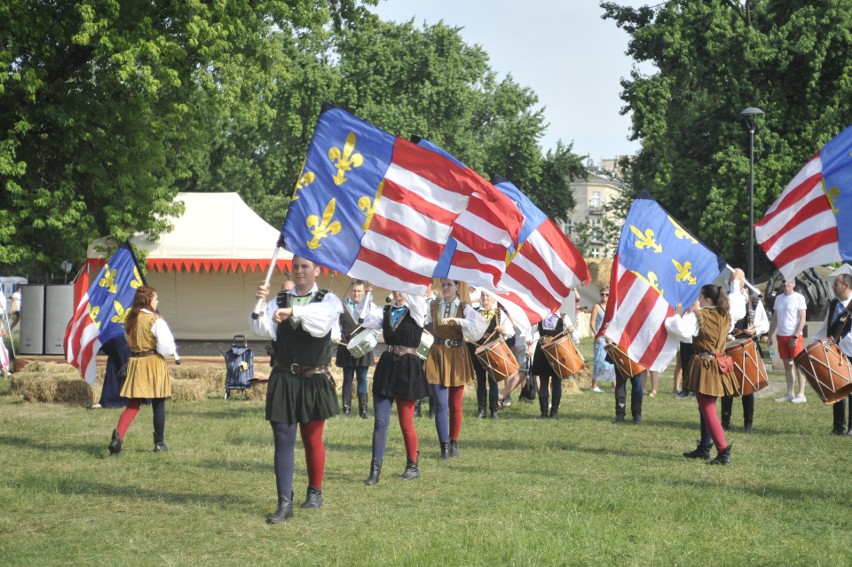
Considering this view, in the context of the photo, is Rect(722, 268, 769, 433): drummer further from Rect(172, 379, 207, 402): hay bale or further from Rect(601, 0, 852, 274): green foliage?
Rect(601, 0, 852, 274): green foliage

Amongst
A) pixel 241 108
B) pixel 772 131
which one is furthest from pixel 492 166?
pixel 241 108

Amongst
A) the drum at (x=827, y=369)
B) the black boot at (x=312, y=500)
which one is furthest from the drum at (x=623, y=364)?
the black boot at (x=312, y=500)

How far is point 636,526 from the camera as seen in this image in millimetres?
7586

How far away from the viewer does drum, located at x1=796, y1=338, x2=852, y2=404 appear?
11.4 metres

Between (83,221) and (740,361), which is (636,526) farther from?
(83,221)

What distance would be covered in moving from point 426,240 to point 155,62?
1220cm

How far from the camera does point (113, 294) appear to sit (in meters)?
13.1

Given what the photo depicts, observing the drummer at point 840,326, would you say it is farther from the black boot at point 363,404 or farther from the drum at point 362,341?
the black boot at point 363,404

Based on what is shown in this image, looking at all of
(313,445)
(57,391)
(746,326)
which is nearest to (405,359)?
(313,445)

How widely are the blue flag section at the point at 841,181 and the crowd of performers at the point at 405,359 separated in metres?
1.60

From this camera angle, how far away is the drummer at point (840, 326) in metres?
11.9

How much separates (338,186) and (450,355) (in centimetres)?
286

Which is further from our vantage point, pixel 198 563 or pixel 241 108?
pixel 241 108

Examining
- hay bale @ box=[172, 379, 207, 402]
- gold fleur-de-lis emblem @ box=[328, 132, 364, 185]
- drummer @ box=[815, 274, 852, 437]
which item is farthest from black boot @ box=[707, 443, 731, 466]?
hay bale @ box=[172, 379, 207, 402]
